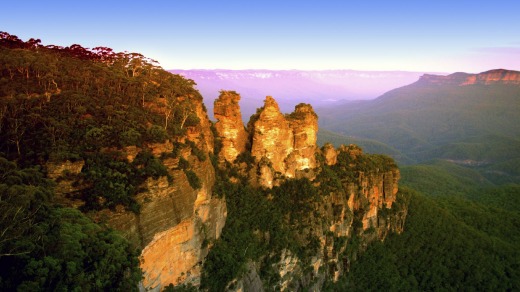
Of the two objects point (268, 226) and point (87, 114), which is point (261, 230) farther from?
point (87, 114)

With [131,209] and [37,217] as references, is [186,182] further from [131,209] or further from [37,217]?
[37,217]

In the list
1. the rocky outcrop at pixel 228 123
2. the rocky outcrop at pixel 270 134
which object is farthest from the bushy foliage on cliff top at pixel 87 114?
the rocky outcrop at pixel 270 134

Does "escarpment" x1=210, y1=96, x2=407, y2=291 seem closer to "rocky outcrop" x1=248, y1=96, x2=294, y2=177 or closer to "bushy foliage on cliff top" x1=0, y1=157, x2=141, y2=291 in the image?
"rocky outcrop" x1=248, y1=96, x2=294, y2=177

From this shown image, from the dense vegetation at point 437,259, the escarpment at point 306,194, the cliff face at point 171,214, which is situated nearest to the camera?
the cliff face at point 171,214

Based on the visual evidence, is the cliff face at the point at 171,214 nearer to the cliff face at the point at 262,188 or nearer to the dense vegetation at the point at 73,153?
the cliff face at the point at 262,188

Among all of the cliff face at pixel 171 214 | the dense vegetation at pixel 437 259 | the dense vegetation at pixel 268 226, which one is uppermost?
the cliff face at pixel 171 214

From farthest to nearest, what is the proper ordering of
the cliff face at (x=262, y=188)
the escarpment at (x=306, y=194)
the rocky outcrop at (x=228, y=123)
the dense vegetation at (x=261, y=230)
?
the rocky outcrop at (x=228, y=123), the escarpment at (x=306, y=194), the dense vegetation at (x=261, y=230), the cliff face at (x=262, y=188)
